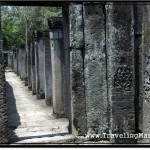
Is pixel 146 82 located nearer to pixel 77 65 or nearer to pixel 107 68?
pixel 107 68

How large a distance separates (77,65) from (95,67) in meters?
0.32

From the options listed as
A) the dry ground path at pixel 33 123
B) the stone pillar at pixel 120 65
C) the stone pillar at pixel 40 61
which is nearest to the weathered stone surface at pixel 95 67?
the stone pillar at pixel 120 65

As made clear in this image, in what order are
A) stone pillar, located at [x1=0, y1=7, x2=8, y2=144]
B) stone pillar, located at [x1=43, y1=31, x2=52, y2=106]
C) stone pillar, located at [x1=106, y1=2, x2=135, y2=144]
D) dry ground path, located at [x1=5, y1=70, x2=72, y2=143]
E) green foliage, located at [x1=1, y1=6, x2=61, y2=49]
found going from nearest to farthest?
1. stone pillar, located at [x1=0, y1=7, x2=8, y2=144]
2. stone pillar, located at [x1=106, y1=2, x2=135, y2=144]
3. dry ground path, located at [x1=5, y1=70, x2=72, y2=143]
4. stone pillar, located at [x1=43, y1=31, x2=52, y2=106]
5. green foliage, located at [x1=1, y1=6, x2=61, y2=49]

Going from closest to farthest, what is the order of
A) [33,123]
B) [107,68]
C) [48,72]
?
1. [107,68]
2. [33,123]
3. [48,72]

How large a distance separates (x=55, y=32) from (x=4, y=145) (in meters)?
4.56

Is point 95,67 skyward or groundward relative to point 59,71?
skyward

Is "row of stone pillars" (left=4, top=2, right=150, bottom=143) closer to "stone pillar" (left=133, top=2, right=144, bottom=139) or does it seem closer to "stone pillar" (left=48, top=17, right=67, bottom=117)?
"stone pillar" (left=133, top=2, right=144, bottom=139)

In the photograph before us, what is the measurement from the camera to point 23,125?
919 centimetres

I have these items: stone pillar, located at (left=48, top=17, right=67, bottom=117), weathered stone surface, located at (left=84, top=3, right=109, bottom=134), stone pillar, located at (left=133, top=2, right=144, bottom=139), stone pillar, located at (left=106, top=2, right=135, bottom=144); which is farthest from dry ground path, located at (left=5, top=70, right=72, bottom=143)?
stone pillar, located at (left=133, top=2, right=144, bottom=139)

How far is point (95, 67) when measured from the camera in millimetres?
7023

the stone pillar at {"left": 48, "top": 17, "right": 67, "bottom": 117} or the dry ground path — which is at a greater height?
the stone pillar at {"left": 48, "top": 17, "right": 67, "bottom": 117}

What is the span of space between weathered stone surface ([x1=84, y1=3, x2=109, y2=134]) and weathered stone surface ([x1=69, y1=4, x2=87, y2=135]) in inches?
3.2

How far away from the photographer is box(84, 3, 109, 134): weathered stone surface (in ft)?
22.8

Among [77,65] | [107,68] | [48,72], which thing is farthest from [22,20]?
[107,68]
